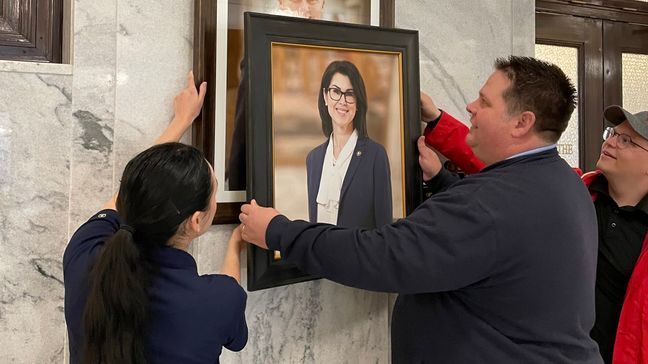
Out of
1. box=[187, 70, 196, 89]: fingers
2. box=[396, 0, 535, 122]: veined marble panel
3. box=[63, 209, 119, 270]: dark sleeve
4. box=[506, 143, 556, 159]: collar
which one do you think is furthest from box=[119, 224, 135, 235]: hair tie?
box=[396, 0, 535, 122]: veined marble panel

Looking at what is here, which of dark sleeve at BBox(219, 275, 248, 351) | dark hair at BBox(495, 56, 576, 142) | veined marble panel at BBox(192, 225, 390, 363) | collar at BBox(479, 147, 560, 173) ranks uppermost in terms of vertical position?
dark hair at BBox(495, 56, 576, 142)

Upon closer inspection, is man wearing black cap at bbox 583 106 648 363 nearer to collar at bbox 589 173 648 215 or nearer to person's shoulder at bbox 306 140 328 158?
collar at bbox 589 173 648 215

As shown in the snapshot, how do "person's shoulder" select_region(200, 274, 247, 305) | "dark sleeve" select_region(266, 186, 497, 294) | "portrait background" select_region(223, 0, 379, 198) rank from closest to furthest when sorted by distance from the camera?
"person's shoulder" select_region(200, 274, 247, 305) → "dark sleeve" select_region(266, 186, 497, 294) → "portrait background" select_region(223, 0, 379, 198)

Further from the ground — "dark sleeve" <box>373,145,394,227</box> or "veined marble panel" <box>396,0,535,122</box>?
"veined marble panel" <box>396,0,535,122</box>

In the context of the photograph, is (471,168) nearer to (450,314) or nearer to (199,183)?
(450,314)

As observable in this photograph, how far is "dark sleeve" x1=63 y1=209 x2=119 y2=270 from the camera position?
3.75ft

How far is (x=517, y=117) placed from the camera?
142 centimetres

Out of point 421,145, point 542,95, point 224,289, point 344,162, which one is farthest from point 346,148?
point 224,289

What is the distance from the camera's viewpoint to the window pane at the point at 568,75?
254 centimetres

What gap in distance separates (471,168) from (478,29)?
1.55 ft

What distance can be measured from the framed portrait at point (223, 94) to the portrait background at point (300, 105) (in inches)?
3.6

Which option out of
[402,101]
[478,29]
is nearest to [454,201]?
[402,101]

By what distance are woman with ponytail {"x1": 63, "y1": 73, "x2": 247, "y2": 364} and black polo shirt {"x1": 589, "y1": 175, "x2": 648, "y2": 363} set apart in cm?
115

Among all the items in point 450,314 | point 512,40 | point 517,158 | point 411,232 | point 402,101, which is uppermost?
point 512,40
